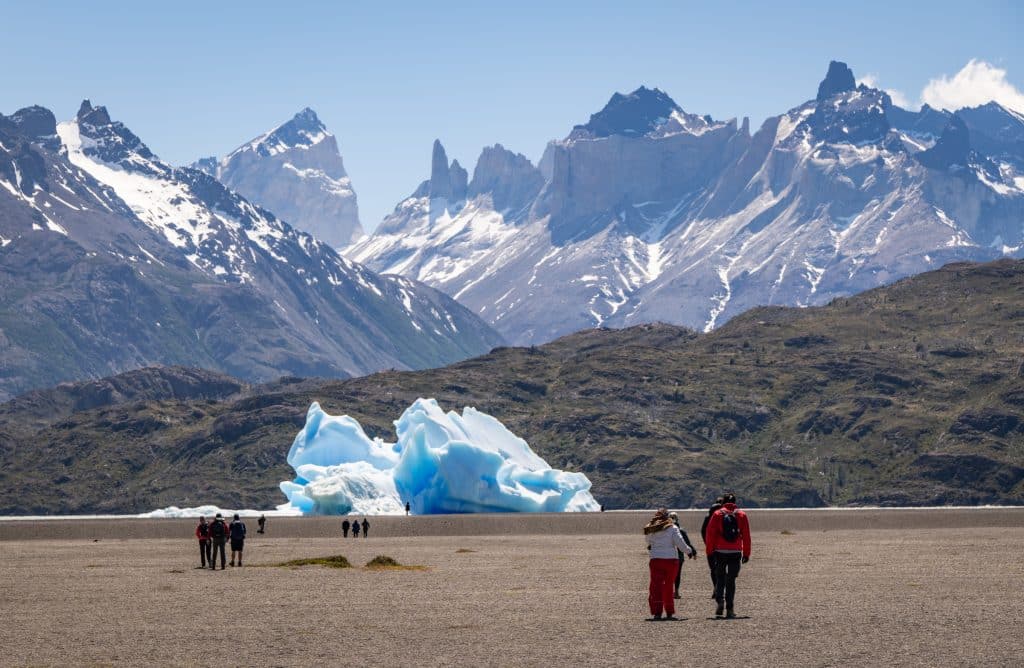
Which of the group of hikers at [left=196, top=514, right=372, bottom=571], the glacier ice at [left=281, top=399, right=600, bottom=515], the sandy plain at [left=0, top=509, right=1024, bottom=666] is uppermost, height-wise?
the glacier ice at [left=281, top=399, right=600, bottom=515]

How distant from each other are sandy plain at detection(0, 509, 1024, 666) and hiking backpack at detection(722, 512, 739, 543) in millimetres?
1698

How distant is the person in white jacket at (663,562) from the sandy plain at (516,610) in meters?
0.65

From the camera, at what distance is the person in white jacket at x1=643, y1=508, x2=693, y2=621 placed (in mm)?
35125

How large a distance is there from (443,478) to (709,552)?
319 ft


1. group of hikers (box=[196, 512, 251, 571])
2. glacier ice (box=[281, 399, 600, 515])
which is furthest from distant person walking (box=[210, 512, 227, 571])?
glacier ice (box=[281, 399, 600, 515])

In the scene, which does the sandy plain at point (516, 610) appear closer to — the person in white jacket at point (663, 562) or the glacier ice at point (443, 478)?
the person in white jacket at point (663, 562)

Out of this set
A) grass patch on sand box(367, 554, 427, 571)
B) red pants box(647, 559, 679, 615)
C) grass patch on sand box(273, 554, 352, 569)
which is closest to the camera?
red pants box(647, 559, 679, 615)

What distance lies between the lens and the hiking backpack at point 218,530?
58191mm

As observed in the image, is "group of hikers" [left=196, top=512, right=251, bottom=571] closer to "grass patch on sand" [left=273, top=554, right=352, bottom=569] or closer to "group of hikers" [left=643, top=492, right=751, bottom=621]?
"grass patch on sand" [left=273, top=554, right=352, bottom=569]

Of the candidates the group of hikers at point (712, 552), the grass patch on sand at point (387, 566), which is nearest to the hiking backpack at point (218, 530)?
the grass patch on sand at point (387, 566)

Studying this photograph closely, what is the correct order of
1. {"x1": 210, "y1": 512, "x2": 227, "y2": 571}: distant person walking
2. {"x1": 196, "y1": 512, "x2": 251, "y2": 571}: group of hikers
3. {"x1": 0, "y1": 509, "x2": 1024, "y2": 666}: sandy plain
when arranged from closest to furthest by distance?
{"x1": 0, "y1": 509, "x2": 1024, "y2": 666}: sandy plain < {"x1": 210, "y1": 512, "x2": 227, "y2": 571}: distant person walking < {"x1": 196, "y1": 512, "x2": 251, "y2": 571}: group of hikers

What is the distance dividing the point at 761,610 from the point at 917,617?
381 centimetres

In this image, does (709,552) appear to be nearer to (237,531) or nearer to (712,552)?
(712,552)

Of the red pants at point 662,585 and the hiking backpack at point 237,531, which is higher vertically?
the hiking backpack at point 237,531
